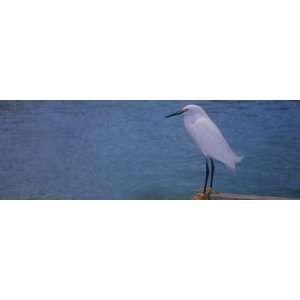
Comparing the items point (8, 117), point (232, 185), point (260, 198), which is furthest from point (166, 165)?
point (8, 117)

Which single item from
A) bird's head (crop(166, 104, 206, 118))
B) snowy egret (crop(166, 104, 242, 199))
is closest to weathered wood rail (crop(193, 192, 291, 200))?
snowy egret (crop(166, 104, 242, 199))

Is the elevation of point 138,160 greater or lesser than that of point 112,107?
lesser

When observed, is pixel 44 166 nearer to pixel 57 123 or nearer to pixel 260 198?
pixel 57 123

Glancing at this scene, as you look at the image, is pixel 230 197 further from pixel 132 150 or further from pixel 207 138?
pixel 132 150

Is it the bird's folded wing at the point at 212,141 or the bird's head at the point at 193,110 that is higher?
the bird's head at the point at 193,110

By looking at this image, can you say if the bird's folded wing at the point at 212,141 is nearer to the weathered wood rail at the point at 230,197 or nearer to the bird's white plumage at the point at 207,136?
the bird's white plumage at the point at 207,136

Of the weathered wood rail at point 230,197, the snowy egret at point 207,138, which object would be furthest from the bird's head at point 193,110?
the weathered wood rail at point 230,197

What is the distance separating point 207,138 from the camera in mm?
3666

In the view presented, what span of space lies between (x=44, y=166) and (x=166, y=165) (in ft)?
3.12

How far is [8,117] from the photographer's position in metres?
3.73

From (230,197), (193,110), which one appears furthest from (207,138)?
(230,197)

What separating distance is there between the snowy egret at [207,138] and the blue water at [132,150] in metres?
0.05

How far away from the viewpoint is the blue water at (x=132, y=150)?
3684mm

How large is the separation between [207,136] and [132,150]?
586mm
